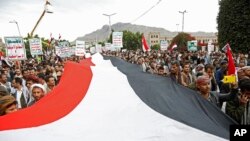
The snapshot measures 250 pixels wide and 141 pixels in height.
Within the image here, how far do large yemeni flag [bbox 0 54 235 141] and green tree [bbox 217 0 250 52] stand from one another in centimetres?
2277

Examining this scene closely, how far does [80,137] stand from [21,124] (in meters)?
0.57

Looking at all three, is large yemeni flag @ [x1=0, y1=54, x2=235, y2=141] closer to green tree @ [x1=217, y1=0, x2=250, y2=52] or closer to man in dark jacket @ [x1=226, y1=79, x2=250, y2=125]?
man in dark jacket @ [x1=226, y1=79, x2=250, y2=125]

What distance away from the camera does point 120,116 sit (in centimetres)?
312

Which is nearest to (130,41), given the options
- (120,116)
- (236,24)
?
(236,24)

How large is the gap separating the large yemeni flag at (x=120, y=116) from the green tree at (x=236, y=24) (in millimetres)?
22767

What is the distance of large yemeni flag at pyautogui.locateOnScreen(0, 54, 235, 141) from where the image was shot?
286 centimetres

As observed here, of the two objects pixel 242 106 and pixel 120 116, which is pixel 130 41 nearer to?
pixel 242 106

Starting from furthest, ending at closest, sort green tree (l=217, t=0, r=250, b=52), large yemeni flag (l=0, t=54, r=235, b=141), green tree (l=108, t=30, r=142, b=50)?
green tree (l=108, t=30, r=142, b=50) < green tree (l=217, t=0, r=250, b=52) < large yemeni flag (l=0, t=54, r=235, b=141)

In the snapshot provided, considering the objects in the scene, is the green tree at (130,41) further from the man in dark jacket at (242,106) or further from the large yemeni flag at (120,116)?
the large yemeni flag at (120,116)

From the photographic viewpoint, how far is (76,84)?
4.12m

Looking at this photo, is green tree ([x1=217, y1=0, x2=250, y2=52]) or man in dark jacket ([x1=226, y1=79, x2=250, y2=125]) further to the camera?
green tree ([x1=217, y1=0, x2=250, y2=52])

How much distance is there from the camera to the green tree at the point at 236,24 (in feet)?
82.6

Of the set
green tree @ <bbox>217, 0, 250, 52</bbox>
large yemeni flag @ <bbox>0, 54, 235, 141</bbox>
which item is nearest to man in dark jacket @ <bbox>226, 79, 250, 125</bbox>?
large yemeni flag @ <bbox>0, 54, 235, 141</bbox>

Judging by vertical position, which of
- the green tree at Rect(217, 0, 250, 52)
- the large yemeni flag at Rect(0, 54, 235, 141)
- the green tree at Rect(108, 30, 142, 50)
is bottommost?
the green tree at Rect(108, 30, 142, 50)
